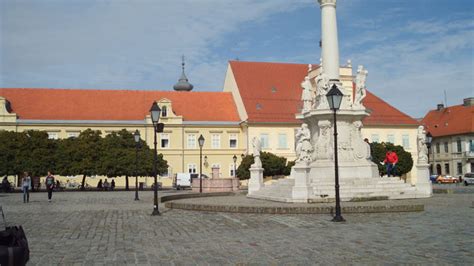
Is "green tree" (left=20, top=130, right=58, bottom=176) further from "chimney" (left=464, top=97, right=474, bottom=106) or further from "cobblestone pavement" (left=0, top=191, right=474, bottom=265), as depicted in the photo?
"chimney" (left=464, top=97, right=474, bottom=106)

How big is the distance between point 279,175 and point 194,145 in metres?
11.8

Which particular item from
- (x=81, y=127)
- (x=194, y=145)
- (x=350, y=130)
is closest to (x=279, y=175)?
(x=194, y=145)

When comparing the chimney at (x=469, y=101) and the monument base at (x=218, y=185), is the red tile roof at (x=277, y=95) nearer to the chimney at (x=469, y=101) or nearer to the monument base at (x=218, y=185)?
the chimney at (x=469, y=101)

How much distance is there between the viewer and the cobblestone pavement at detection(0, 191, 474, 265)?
Result: 838 centimetres

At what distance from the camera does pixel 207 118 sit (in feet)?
211

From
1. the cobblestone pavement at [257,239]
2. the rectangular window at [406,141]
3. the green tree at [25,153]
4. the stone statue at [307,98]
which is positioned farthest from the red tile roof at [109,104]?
the cobblestone pavement at [257,239]

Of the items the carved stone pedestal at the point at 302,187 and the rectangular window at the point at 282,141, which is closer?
the carved stone pedestal at the point at 302,187

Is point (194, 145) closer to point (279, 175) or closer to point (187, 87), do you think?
point (279, 175)

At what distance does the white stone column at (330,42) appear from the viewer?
76.6 feet

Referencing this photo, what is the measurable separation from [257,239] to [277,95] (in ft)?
179

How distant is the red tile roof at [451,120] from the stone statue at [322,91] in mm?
55281

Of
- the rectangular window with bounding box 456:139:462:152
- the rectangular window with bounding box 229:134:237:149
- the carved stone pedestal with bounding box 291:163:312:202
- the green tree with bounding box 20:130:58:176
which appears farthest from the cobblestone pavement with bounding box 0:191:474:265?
the rectangular window with bounding box 456:139:462:152

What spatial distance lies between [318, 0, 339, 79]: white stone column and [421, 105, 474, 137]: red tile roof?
5538 cm

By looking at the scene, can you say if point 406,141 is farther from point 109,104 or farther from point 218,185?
point 218,185
